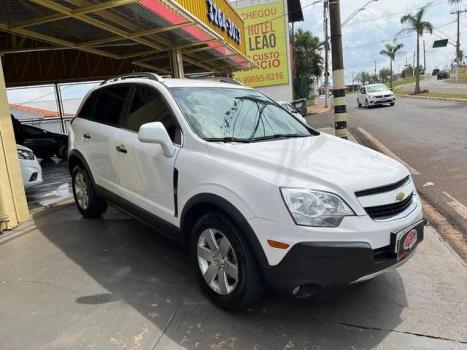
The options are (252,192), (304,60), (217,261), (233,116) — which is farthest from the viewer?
(304,60)

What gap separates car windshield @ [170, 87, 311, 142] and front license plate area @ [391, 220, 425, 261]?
1420 mm

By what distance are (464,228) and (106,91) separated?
184 inches

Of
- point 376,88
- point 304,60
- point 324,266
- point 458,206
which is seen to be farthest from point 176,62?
point 304,60

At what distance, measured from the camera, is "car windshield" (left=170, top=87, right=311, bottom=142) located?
12.8 feet

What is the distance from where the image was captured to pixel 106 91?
5434 mm

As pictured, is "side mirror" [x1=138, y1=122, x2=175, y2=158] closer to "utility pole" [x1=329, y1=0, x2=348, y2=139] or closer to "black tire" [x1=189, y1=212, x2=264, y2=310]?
"black tire" [x1=189, y1=212, x2=264, y2=310]

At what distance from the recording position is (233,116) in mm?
4188

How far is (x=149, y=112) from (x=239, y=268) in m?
2.01

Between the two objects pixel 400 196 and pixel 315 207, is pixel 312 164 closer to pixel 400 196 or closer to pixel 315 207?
pixel 315 207

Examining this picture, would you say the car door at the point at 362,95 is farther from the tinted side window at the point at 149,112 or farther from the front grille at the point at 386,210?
the front grille at the point at 386,210

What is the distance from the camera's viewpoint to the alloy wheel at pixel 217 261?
330 cm

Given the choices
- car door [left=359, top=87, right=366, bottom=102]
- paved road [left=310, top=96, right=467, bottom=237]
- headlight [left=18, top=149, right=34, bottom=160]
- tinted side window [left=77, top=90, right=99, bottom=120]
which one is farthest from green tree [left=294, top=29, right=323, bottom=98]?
tinted side window [left=77, top=90, right=99, bottom=120]

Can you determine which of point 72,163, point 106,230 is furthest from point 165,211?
point 72,163

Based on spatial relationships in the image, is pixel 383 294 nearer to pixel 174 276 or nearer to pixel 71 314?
pixel 174 276
